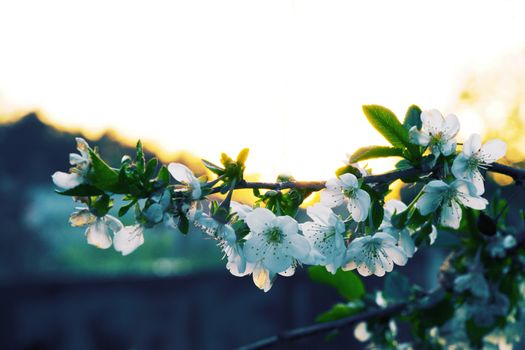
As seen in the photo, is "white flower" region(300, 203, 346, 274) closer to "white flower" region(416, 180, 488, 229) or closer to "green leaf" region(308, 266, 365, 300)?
"white flower" region(416, 180, 488, 229)

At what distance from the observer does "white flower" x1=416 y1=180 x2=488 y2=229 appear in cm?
83

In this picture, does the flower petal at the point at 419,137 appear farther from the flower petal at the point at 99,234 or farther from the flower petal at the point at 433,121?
the flower petal at the point at 99,234

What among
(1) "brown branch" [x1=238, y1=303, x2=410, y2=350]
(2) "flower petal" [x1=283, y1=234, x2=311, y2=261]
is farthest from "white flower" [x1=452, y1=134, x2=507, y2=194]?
(1) "brown branch" [x1=238, y1=303, x2=410, y2=350]

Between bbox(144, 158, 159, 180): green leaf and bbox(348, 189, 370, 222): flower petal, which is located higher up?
bbox(144, 158, 159, 180): green leaf

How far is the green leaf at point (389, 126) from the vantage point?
3.04ft

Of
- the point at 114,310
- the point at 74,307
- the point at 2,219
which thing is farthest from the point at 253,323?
the point at 2,219

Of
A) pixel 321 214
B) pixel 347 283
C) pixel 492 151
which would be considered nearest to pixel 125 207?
pixel 321 214

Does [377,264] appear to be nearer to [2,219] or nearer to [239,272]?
[239,272]

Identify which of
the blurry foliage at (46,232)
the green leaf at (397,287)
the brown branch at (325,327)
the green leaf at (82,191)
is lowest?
the blurry foliage at (46,232)

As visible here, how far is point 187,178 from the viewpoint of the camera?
2.78 ft

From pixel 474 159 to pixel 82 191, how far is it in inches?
21.6

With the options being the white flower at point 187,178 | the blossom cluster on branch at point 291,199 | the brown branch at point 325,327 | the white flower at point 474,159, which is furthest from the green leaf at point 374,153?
the brown branch at point 325,327

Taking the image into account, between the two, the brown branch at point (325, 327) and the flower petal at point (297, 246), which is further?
the brown branch at point (325, 327)

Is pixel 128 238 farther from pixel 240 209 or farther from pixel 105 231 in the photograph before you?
pixel 240 209
